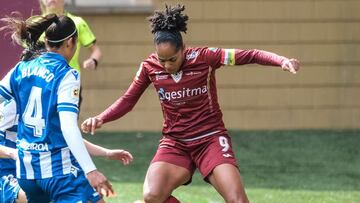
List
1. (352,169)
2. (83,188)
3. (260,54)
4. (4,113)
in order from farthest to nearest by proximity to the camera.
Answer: (352,169) < (260,54) < (4,113) < (83,188)

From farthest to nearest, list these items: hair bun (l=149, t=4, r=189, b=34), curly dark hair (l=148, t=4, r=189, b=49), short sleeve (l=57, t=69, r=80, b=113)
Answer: hair bun (l=149, t=4, r=189, b=34)
curly dark hair (l=148, t=4, r=189, b=49)
short sleeve (l=57, t=69, r=80, b=113)

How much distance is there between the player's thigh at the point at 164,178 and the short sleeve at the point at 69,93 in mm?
1565

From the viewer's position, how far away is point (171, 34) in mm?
6836

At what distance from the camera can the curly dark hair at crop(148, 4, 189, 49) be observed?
6806mm

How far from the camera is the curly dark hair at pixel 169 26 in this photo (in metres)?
6.81

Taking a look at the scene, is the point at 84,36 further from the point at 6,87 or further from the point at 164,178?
the point at 6,87

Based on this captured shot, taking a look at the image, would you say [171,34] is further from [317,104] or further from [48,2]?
[317,104]

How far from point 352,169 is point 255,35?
3.25 m

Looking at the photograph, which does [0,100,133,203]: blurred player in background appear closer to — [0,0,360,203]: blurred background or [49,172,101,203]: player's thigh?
[49,172,101,203]: player's thigh

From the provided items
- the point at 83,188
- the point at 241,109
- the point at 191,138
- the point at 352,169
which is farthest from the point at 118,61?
the point at 83,188

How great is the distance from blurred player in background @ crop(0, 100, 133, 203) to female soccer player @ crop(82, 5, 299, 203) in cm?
61

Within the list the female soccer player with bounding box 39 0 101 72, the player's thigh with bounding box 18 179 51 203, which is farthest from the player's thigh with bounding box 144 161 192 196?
the female soccer player with bounding box 39 0 101 72

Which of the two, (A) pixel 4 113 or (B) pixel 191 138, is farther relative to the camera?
(B) pixel 191 138

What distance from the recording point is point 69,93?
17.9 ft
